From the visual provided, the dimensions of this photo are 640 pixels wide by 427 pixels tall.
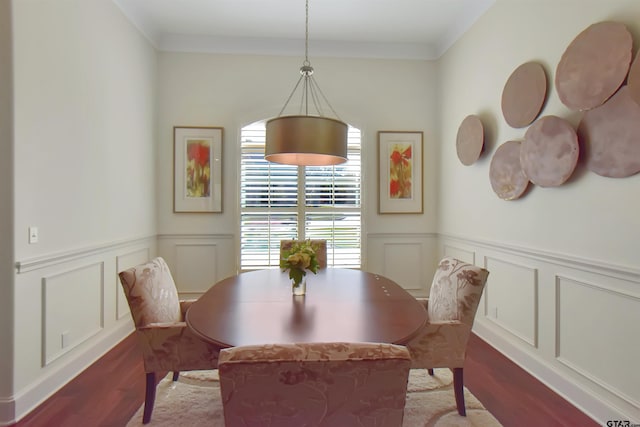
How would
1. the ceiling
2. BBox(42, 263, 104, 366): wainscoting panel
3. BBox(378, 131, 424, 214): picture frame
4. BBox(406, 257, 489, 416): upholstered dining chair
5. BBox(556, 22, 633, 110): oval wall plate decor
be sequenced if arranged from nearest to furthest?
1. BBox(556, 22, 633, 110): oval wall plate decor
2. BBox(406, 257, 489, 416): upholstered dining chair
3. BBox(42, 263, 104, 366): wainscoting panel
4. the ceiling
5. BBox(378, 131, 424, 214): picture frame

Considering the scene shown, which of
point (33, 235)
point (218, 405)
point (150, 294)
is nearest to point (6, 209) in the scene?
point (33, 235)

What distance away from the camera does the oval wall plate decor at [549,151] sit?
2.13 meters

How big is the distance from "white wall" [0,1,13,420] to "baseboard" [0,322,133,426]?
0.7 inches

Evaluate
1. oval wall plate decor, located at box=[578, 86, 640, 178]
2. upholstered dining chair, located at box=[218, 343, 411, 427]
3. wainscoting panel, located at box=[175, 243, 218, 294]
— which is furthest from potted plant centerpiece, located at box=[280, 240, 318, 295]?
wainscoting panel, located at box=[175, 243, 218, 294]

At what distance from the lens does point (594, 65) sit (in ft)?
6.44

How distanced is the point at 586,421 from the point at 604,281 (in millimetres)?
841

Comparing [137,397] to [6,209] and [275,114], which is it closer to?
[6,209]

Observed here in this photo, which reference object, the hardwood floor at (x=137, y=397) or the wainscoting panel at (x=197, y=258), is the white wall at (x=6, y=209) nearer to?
the hardwood floor at (x=137, y=397)

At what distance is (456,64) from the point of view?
376cm

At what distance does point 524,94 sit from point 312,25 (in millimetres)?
2269

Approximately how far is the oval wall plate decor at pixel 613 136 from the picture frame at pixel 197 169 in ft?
11.4

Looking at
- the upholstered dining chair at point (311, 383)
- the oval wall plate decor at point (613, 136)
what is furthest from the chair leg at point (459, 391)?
the oval wall plate decor at point (613, 136)

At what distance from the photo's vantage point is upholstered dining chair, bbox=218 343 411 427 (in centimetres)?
88

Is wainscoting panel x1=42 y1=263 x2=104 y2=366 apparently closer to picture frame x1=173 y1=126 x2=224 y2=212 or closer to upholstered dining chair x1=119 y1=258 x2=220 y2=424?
upholstered dining chair x1=119 y1=258 x2=220 y2=424
